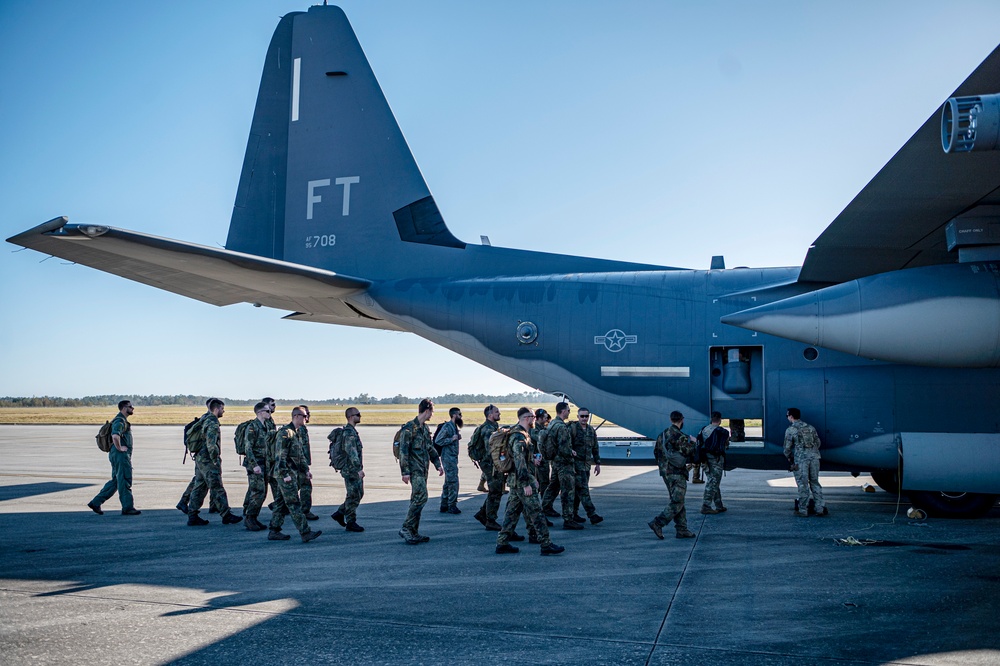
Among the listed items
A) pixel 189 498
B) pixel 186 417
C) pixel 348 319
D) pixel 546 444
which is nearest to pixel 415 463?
pixel 546 444

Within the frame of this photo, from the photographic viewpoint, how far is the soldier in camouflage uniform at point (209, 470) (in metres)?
10.2

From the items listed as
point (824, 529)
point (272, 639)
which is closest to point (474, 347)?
point (824, 529)

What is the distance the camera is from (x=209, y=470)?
1019 cm

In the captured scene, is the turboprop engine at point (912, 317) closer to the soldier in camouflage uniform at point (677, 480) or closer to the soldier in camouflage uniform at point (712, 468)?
the soldier in camouflage uniform at point (677, 480)

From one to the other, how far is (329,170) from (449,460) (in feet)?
21.7

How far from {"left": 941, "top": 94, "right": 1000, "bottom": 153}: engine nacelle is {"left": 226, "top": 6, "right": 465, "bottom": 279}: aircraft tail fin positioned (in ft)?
31.8

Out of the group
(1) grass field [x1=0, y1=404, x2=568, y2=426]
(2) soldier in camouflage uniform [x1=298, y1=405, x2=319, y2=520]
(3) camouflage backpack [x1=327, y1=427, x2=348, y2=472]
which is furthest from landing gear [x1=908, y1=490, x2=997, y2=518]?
(1) grass field [x1=0, y1=404, x2=568, y2=426]

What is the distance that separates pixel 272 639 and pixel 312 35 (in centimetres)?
1289

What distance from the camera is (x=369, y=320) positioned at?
576 inches

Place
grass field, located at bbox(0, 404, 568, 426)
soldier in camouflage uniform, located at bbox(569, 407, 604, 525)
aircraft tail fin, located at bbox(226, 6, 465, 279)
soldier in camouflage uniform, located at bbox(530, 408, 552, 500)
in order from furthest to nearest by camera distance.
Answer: grass field, located at bbox(0, 404, 568, 426) → aircraft tail fin, located at bbox(226, 6, 465, 279) → soldier in camouflage uniform, located at bbox(569, 407, 604, 525) → soldier in camouflage uniform, located at bbox(530, 408, 552, 500)

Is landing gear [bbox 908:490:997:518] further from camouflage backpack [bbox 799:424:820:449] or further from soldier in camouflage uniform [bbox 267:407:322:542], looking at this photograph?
soldier in camouflage uniform [bbox 267:407:322:542]

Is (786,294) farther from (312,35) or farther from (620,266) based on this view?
(312,35)

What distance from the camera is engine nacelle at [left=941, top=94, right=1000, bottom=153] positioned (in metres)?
5.05

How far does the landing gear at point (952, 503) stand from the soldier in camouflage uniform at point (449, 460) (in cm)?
659
